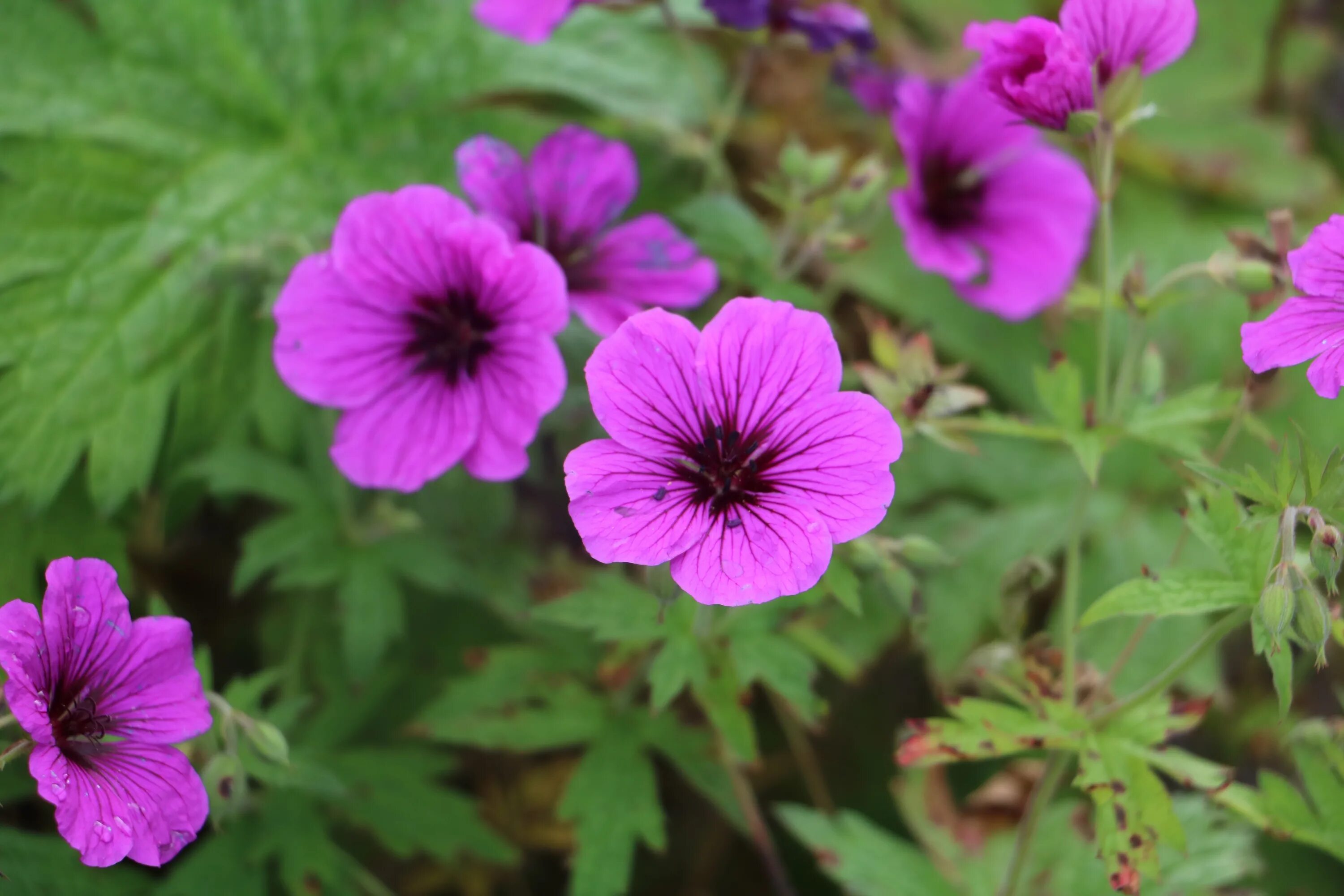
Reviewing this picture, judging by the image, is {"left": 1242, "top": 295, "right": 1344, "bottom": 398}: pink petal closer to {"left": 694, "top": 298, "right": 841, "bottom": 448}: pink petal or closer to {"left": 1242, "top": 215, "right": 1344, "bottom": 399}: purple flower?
{"left": 1242, "top": 215, "right": 1344, "bottom": 399}: purple flower

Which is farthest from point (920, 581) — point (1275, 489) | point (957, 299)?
point (1275, 489)

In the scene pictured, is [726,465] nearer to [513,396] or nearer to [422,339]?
[513,396]

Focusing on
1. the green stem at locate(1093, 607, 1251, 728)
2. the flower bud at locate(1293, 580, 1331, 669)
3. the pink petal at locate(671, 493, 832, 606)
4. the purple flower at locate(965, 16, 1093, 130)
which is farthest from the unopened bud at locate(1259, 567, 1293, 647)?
the purple flower at locate(965, 16, 1093, 130)

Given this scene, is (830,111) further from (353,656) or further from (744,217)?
(353,656)

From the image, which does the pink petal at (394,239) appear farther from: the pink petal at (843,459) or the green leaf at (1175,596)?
the green leaf at (1175,596)

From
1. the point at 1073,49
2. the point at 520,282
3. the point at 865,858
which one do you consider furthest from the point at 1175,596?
the point at 520,282
